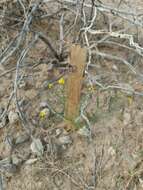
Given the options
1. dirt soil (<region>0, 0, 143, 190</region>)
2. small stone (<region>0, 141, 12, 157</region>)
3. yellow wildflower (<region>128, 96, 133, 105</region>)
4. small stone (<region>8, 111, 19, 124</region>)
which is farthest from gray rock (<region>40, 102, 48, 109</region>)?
yellow wildflower (<region>128, 96, 133, 105</region>)

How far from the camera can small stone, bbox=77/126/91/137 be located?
2.19 meters

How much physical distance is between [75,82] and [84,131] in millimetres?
290

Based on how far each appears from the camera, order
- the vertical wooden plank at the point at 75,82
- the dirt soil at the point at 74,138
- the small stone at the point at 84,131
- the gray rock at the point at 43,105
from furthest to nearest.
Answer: the gray rock at the point at 43,105 → the small stone at the point at 84,131 → the dirt soil at the point at 74,138 → the vertical wooden plank at the point at 75,82

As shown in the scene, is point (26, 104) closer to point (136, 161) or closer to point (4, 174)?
point (4, 174)

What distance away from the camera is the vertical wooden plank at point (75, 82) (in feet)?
6.22

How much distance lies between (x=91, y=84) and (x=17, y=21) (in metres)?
0.68

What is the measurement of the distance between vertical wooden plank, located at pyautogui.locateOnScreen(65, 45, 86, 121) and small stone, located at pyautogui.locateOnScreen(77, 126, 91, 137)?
7 centimetres

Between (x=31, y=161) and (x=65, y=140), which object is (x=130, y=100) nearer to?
(x=65, y=140)

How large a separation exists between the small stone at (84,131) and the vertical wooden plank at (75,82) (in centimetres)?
7

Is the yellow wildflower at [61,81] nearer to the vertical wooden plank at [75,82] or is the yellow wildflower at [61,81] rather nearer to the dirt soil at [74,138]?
the dirt soil at [74,138]

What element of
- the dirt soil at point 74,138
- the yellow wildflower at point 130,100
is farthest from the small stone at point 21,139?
the yellow wildflower at point 130,100

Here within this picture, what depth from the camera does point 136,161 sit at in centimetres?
212

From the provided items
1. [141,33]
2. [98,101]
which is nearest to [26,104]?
[98,101]

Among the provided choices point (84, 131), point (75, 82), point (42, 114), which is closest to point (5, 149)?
point (42, 114)
